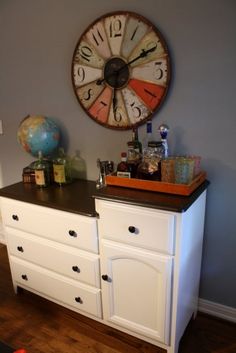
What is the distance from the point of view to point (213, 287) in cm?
178

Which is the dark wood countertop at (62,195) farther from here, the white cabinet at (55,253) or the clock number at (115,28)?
the clock number at (115,28)

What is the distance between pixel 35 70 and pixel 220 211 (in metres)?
1.65

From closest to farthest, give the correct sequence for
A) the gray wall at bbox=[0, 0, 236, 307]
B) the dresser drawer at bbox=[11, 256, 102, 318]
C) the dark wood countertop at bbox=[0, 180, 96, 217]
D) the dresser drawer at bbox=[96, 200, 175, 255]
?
the dresser drawer at bbox=[96, 200, 175, 255], the gray wall at bbox=[0, 0, 236, 307], the dark wood countertop at bbox=[0, 180, 96, 217], the dresser drawer at bbox=[11, 256, 102, 318]

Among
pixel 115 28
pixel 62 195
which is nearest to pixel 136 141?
pixel 62 195

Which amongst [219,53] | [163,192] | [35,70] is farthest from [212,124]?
[35,70]

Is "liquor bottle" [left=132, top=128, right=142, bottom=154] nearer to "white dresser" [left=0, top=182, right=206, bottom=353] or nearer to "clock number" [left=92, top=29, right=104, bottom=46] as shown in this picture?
"white dresser" [left=0, top=182, right=206, bottom=353]

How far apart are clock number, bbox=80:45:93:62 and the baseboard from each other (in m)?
1.77

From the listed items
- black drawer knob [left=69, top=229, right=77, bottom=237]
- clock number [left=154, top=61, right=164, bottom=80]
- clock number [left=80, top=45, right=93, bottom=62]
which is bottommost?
black drawer knob [left=69, top=229, right=77, bottom=237]

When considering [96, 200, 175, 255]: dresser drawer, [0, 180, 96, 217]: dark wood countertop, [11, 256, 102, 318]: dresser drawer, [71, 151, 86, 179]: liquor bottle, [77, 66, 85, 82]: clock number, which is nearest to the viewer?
[96, 200, 175, 255]: dresser drawer

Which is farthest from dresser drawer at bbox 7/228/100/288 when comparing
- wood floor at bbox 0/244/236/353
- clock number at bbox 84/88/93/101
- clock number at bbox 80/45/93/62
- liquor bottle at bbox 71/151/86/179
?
clock number at bbox 80/45/93/62

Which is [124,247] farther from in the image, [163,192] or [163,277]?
[163,192]

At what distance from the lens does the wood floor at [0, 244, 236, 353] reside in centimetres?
159

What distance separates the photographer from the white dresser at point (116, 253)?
133 centimetres

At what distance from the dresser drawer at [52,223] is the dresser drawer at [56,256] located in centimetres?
5
